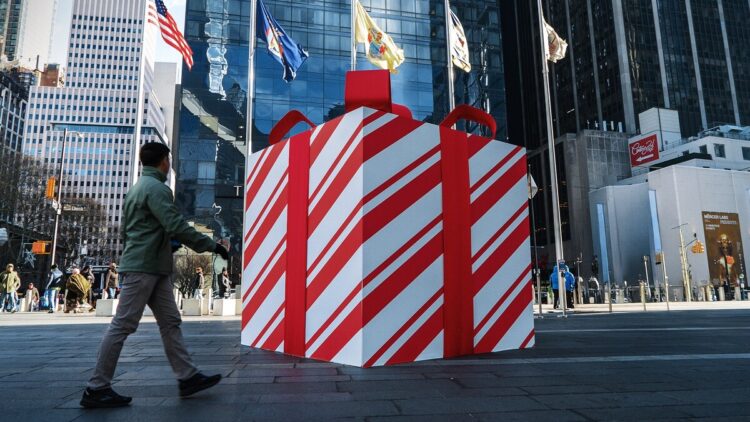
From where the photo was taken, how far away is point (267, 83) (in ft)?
150

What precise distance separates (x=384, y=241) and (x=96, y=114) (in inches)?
4864

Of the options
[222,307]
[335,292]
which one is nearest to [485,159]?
[335,292]

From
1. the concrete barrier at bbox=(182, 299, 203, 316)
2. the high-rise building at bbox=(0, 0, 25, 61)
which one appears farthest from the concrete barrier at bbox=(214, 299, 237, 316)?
the high-rise building at bbox=(0, 0, 25, 61)

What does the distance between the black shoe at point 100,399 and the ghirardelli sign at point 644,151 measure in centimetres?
5996

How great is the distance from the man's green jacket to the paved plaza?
987 mm

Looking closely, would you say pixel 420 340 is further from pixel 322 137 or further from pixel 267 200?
Answer: pixel 267 200

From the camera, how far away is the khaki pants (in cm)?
345

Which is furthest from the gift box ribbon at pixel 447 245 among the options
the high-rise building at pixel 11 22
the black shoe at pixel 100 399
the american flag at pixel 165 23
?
the high-rise building at pixel 11 22

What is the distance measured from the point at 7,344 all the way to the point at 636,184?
179 ft

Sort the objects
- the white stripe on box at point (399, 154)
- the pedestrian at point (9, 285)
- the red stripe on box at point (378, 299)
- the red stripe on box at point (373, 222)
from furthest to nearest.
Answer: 1. the pedestrian at point (9, 285)
2. the white stripe on box at point (399, 154)
3. the red stripe on box at point (373, 222)
4. the red stripe on box at point (378, 299)

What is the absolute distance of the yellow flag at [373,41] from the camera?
→ 16312 mm

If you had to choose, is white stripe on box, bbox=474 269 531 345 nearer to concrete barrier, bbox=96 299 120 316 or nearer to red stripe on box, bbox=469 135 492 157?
red stripe on box, bbox=469 135 492 157

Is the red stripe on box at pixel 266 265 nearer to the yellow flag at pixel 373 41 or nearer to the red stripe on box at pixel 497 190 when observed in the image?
the red stripe on box at pixel 497 190

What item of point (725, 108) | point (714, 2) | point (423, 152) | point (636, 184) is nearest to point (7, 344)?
point (423, 152)
